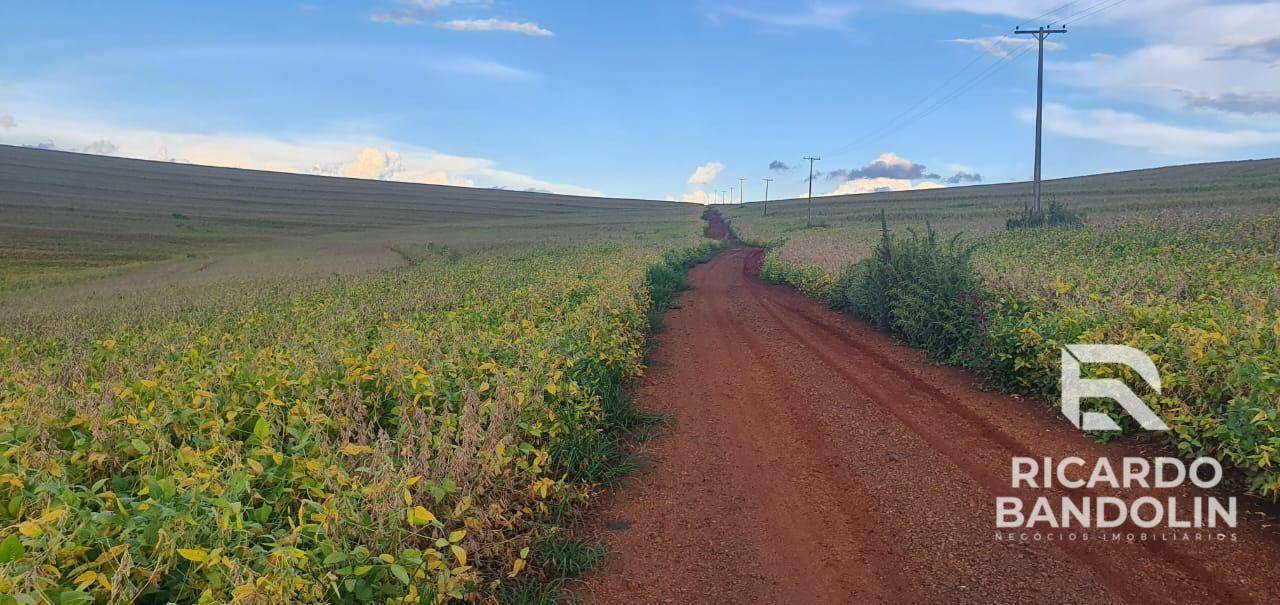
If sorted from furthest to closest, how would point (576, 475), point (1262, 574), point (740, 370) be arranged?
point (740, 370), point (576, 475), point (1262, 574)

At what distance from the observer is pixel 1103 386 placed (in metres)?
6.48

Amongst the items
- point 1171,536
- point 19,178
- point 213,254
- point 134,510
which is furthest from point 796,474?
point 19,178

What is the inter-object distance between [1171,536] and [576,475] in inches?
165

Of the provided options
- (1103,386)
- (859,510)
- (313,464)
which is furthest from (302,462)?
(1103,386)

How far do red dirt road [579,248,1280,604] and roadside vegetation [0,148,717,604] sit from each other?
0.55 metres

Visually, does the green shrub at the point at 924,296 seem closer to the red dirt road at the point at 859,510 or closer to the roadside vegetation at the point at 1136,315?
the roadside vegetation at the point at 1136,315

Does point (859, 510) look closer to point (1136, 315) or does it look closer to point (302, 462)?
point (302, 462)

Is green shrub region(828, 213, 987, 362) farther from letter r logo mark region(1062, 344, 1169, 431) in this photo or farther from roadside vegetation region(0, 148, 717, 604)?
roadside vegetation region(0, 148, 717, 604)

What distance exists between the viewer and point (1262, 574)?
389 cm

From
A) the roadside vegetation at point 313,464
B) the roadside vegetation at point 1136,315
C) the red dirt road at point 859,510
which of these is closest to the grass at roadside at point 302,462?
the roadside vegetation at point 313,464

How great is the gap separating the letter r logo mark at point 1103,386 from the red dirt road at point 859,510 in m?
0.24

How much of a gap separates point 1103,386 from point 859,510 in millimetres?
3384

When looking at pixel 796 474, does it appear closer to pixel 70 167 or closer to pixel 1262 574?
pixel 1262 574

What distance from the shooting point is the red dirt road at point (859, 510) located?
12.9 ft
